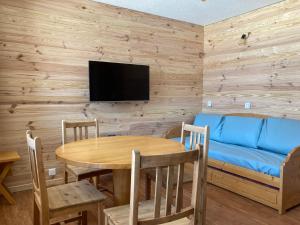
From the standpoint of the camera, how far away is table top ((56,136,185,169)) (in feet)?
5.32

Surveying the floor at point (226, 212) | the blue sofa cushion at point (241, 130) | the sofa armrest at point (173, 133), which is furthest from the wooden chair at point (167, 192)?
the sofa armrest at point (173, 133)

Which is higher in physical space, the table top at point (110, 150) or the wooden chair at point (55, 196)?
the table top at point (110, 150)

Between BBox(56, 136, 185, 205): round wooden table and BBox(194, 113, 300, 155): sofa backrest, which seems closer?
BBox(56, 136, 185, 205): round wooden table

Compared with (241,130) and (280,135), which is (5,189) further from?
(280,135)

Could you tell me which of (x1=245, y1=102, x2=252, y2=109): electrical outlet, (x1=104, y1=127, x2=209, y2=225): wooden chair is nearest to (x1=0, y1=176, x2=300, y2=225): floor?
(x1=104, y1=127, x2=209, y2=225): wooden chair

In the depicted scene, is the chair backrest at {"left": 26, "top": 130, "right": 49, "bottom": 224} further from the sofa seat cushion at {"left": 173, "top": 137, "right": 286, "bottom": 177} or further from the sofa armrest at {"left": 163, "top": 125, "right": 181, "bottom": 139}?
the sofa armrest at {"left": 163, "top": 125, "right": 181, "bottom": 139}

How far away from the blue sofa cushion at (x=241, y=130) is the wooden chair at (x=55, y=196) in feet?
7.90

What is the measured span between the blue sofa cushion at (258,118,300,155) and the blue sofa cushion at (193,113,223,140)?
2.43 ft

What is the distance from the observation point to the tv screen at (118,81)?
3375 mm

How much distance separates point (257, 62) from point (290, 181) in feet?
6.35

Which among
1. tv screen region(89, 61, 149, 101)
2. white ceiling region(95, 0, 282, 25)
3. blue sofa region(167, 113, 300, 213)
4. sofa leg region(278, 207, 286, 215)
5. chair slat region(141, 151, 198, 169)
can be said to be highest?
white ceiling region(95, 0, 282, 25)

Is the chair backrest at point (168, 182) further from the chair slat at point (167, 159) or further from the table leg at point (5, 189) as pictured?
the table leg at point (5, 189)

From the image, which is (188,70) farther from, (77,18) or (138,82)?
(77,18)

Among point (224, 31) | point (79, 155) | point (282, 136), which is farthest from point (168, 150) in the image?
point (224, 31)
